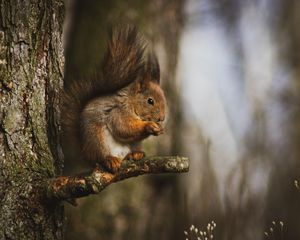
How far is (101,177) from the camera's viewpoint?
161cm

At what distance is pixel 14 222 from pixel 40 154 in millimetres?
226

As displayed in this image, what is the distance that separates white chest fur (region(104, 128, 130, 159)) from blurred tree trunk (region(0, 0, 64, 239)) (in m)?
0.26

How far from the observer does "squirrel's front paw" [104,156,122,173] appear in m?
1.84

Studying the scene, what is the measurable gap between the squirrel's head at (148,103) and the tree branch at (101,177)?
0.62m

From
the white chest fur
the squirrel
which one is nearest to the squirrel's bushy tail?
the squirrel

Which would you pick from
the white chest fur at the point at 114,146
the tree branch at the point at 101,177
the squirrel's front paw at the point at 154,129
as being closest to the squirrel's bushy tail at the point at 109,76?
the white chest fur at the point at 114,146

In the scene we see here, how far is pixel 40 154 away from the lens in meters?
1.81

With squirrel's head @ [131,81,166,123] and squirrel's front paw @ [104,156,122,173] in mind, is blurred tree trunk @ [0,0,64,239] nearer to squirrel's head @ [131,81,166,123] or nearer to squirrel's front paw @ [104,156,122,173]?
squirrel's front paw @ [104,156,122,173]

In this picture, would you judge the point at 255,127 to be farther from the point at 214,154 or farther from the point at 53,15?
the point at 53,15

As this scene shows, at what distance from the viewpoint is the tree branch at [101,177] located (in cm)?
155

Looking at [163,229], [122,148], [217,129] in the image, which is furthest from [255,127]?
[122,148]

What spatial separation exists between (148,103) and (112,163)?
1.38 feet

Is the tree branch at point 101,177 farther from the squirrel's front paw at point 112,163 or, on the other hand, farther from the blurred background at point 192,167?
the blurred background at point 192,167

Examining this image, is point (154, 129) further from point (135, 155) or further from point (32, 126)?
point (32, 126)
